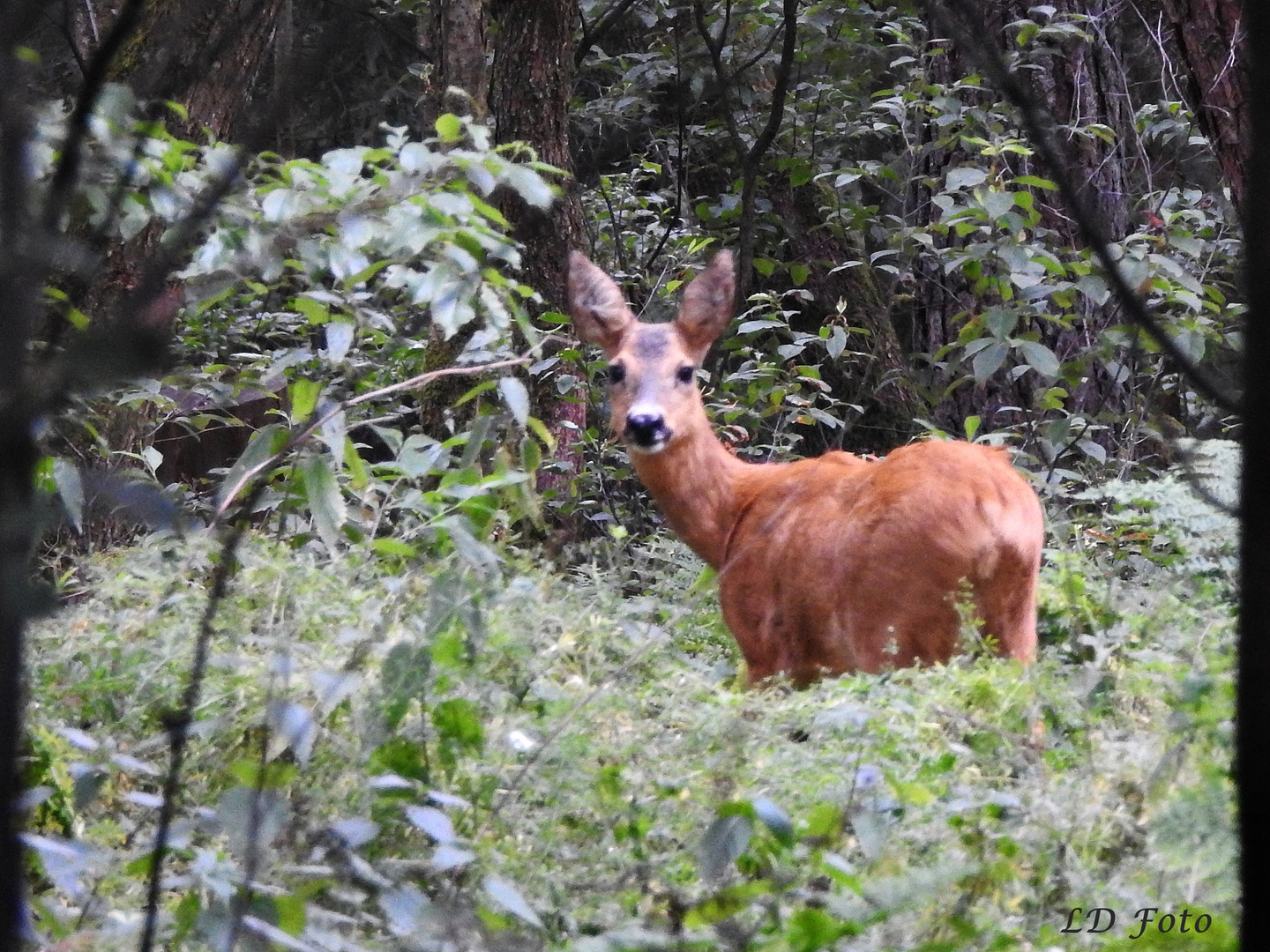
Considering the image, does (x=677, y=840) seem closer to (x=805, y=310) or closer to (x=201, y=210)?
(x=201, y=210)

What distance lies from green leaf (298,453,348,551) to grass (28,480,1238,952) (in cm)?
27

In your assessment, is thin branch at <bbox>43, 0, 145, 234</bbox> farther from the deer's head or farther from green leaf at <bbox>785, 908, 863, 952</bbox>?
the deer's head

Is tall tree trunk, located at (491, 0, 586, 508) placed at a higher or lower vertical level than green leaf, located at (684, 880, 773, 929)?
higher

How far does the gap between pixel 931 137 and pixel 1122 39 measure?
2769 mm

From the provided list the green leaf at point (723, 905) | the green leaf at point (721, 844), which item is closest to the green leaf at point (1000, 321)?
the green leaf at point (721, 844)

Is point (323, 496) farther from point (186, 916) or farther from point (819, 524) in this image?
point (819, 524)

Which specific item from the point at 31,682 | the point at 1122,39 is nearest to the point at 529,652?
the point at 31,682

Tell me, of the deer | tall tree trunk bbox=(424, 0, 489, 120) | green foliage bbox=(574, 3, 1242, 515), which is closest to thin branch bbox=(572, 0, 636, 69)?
green foliage bbox=(574, 3, 1242, 515)

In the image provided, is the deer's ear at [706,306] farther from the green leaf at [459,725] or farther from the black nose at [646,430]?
the green leaf at [459,725]

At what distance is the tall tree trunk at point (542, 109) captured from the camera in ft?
22.8

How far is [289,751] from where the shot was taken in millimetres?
3236

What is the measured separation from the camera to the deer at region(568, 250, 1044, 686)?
15.1 feet

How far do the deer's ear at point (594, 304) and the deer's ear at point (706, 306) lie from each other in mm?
256

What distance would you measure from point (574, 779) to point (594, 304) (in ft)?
10.4
